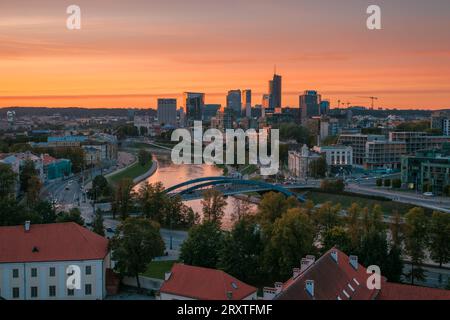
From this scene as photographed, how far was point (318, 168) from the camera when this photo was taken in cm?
2848

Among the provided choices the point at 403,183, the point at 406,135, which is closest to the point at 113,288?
the point at 403,183

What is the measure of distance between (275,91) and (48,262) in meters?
95.4

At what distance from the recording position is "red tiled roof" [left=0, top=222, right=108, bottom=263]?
940 cm

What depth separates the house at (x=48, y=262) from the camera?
9.33m

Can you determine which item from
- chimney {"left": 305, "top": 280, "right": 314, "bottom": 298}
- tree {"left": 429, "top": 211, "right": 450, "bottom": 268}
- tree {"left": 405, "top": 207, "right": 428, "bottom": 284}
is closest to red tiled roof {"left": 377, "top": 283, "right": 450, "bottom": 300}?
chimney {"left": 305, "top": 280, "right": 314, "bottom": 298}

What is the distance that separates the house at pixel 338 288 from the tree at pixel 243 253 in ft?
7.41

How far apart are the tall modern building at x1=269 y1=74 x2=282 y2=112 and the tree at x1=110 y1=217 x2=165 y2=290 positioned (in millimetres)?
92285

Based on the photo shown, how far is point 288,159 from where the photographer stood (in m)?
34.7

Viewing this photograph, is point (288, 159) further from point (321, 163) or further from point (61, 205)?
point (61, 205)

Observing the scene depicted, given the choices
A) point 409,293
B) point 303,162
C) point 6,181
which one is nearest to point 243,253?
point 409,293

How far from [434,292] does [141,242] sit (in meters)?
4.90

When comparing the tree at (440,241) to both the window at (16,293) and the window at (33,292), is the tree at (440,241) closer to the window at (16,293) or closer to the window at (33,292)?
the window at (33,292)

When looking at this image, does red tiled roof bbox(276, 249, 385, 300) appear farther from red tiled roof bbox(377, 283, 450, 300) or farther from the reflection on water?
the reflection on water
